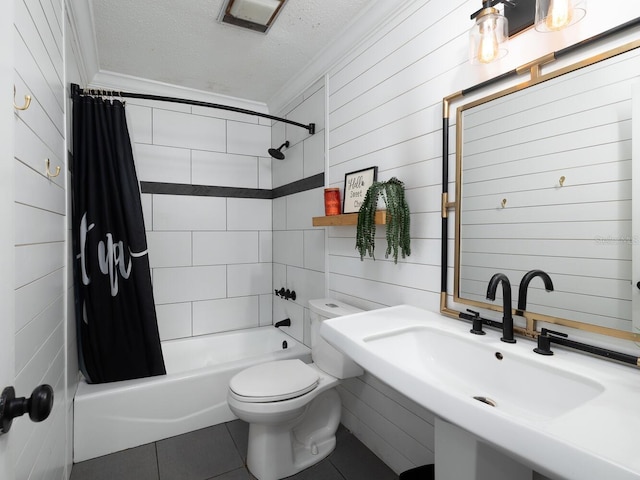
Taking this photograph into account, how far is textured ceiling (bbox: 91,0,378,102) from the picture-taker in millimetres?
1699

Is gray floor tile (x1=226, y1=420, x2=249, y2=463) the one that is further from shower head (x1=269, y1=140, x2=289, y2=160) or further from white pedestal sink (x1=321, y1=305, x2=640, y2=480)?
shower head (x1=269, y1=140, x2=289, y2=160)

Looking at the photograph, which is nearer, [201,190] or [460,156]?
[460,156]

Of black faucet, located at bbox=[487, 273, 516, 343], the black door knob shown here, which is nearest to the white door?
the black door knob

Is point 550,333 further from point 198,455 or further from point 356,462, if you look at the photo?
point 198,455

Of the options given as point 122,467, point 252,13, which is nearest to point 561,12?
point 252,13

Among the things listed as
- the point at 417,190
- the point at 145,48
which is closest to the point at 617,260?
the point at 417,190

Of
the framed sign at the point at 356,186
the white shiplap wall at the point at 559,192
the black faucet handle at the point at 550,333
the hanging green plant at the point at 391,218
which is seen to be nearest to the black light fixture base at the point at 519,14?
the white shiplap wall at the point at 559,192

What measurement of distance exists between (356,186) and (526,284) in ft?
3.48

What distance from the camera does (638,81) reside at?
889 mm

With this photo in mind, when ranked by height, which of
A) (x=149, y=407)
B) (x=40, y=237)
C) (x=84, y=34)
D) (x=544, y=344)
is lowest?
(x=149, y=407)

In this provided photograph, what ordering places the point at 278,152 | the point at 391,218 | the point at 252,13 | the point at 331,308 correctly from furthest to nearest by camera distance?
the point at 278,152, the point at 331,308, the point at 252,13, the point at 391,218

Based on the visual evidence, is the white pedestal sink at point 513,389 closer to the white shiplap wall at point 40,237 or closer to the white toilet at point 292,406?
the white toilet at point 292,406

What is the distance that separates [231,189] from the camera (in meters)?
2.85

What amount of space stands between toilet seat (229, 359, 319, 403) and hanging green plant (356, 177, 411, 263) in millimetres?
734
